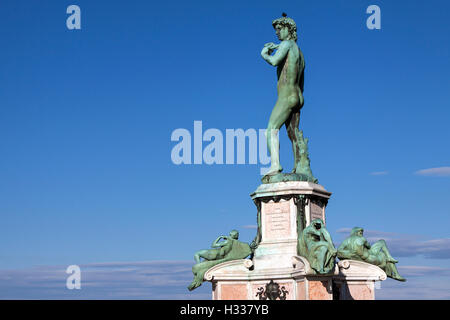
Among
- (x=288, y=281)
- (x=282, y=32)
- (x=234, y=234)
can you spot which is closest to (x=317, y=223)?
(x=288, y=281)

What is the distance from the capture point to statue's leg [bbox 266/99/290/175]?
23.7 m

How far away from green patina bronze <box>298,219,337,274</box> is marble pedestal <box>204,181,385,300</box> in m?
0.58

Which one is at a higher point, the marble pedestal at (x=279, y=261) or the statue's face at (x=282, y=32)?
the statue's face at (x=282, y=32)

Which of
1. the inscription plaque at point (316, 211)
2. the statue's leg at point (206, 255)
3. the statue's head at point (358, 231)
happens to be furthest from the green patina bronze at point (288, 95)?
the statue's leg at point (206, 255)

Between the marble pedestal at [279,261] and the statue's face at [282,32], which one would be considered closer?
the marble pedestal at [279,261]

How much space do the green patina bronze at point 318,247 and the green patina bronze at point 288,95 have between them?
260 centimetres

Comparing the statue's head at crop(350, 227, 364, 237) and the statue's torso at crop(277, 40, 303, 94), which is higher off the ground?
the statue's torso at crop(277, 40, 303, 94)

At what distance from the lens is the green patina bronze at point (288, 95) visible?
23859 millimetres

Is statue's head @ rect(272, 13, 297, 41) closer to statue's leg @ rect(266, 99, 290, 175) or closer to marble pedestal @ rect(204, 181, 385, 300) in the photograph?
statue's leg @ rect(266, 99, 290, 175)

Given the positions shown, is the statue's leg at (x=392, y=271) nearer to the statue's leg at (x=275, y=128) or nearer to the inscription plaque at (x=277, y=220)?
the inscription plaque at (x=277, y=220)

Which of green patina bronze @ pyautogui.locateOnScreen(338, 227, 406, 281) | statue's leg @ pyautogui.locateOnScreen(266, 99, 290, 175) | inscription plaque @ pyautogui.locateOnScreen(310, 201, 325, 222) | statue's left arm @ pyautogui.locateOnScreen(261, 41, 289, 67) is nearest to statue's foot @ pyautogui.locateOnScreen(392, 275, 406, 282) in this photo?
green patina bronze @ pyautogui.locateOnScreen(338, 227, 406, 281)
